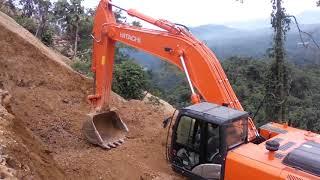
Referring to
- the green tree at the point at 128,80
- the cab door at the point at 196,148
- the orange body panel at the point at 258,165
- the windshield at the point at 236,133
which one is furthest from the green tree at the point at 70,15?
the orange body panel at the point at 258,165

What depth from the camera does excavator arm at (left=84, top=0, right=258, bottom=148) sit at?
24.8 ft

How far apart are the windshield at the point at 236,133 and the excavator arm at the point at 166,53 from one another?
415 millimetres

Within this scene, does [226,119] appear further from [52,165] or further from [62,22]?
[62,22]

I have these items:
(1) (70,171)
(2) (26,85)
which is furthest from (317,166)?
(2) (26,85)

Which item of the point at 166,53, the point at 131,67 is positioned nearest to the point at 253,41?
the point at 131,67

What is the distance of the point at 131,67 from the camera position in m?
15.2

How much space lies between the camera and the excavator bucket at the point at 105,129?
904 centimetres

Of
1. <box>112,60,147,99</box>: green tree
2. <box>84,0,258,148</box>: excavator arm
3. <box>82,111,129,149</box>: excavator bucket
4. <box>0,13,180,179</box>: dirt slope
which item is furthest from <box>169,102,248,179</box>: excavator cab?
<box>112,60,147,99</box>: green tree

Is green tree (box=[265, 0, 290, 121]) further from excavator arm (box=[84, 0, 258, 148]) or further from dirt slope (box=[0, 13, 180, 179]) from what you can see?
excavator arm (box=[84, 0, 258, 148])

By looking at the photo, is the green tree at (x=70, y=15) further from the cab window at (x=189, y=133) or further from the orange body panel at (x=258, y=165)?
the orange body panel at (x=258, y=165)

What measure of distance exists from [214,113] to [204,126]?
0.80 ft

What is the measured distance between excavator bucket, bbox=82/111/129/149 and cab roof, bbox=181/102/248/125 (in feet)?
8.41

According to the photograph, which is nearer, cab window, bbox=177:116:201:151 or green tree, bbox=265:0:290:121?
cab window, bbox=177:116:201:151

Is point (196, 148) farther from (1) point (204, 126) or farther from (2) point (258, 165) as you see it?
(2) point (258, 165)
